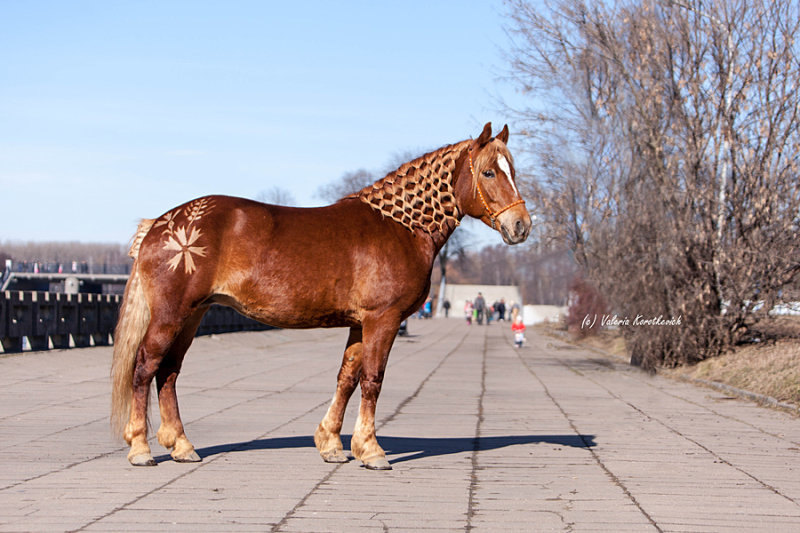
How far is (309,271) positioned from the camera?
6715 millimetres

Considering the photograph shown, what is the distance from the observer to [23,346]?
17.6 meters

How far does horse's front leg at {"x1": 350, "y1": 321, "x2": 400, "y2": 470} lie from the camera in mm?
6801

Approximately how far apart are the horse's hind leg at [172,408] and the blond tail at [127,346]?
0.24 meters

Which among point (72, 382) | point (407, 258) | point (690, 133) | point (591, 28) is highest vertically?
point (591, 28)

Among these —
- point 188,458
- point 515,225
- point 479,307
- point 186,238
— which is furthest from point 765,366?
point 479,307

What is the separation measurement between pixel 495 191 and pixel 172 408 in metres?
2.91

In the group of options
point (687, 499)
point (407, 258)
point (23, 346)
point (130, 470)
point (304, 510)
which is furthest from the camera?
point (23, 346)

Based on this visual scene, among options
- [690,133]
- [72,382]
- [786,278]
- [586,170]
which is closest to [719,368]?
[786,278]

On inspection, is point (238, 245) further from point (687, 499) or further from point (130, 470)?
point (687, 499)

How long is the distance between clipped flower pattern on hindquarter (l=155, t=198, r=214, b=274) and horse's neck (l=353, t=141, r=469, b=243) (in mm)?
1349

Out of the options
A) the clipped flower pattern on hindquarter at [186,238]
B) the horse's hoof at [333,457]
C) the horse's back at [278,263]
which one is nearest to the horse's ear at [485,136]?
the horse's back at [278,263]

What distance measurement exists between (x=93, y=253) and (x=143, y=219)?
132 metres

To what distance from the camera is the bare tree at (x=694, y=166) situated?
639 inches

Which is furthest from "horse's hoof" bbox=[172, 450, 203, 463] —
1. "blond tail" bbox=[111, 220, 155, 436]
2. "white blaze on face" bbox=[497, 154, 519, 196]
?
"white blaze on face" bbox=[497, 154, 519, 196]
